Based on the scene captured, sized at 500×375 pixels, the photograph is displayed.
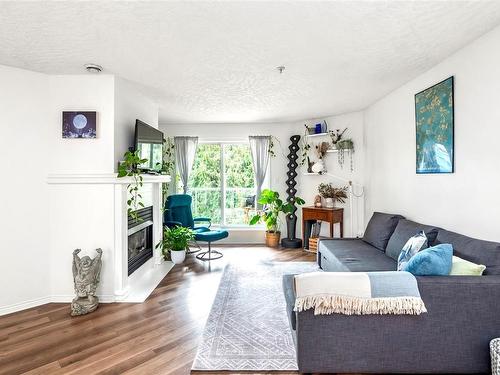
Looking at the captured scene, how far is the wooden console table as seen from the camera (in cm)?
465

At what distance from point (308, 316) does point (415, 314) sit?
0.63 m

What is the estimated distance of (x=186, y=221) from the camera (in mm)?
4699

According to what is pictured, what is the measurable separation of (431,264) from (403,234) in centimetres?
121

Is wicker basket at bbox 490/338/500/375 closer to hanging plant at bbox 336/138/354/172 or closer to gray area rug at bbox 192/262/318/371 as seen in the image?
gray area rug at bbox 192/262/318/371

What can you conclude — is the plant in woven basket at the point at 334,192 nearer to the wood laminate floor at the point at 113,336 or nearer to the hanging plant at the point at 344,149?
the hanging plant at the point at 344,149

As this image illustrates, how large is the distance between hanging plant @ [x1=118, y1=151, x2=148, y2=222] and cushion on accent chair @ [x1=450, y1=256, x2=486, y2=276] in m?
2.90

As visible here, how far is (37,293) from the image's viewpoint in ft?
9.67

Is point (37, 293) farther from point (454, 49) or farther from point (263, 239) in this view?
point (454, 49)

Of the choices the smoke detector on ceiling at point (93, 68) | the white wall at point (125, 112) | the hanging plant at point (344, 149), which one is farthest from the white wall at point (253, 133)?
the smoke detector on ceiling at point (93, 68)

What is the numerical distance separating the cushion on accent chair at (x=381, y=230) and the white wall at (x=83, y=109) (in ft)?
10.4

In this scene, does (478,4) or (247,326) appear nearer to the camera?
(478,4)

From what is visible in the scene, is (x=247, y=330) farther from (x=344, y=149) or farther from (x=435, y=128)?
(x=344, y=149)

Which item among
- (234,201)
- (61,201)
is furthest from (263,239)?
(61,201)

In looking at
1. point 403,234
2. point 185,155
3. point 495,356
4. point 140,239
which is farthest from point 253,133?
point 495,356
